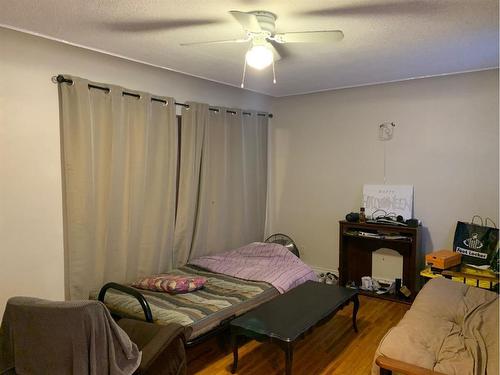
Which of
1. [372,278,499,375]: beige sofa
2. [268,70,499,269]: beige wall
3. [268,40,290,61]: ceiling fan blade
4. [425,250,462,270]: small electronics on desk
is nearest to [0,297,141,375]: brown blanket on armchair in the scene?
[372,278,499,375]: beige sofa

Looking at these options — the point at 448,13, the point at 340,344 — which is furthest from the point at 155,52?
the point at 340,344

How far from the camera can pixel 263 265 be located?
3795 mm

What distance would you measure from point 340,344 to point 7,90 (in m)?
3.16

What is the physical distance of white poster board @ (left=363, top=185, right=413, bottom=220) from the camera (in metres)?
4.11

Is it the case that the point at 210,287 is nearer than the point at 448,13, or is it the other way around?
the point at 448,13

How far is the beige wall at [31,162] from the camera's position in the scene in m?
2.71

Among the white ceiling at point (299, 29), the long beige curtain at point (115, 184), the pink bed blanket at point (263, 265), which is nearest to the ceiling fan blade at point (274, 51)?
the white ceiling at point (299, 29)

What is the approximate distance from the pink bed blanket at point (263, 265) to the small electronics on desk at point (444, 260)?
3.66ft

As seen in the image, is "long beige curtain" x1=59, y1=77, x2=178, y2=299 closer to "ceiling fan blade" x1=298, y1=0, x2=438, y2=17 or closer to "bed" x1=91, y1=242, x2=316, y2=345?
"bed" x1=91, y1=242, x2=316, y2=345

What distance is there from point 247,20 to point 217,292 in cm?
209

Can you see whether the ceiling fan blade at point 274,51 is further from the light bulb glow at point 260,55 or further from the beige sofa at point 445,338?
the beige sofa at point 445,338

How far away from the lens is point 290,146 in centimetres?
502

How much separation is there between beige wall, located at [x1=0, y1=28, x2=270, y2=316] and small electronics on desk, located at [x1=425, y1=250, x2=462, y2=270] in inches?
129

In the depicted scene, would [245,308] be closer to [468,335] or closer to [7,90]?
[468,335]
